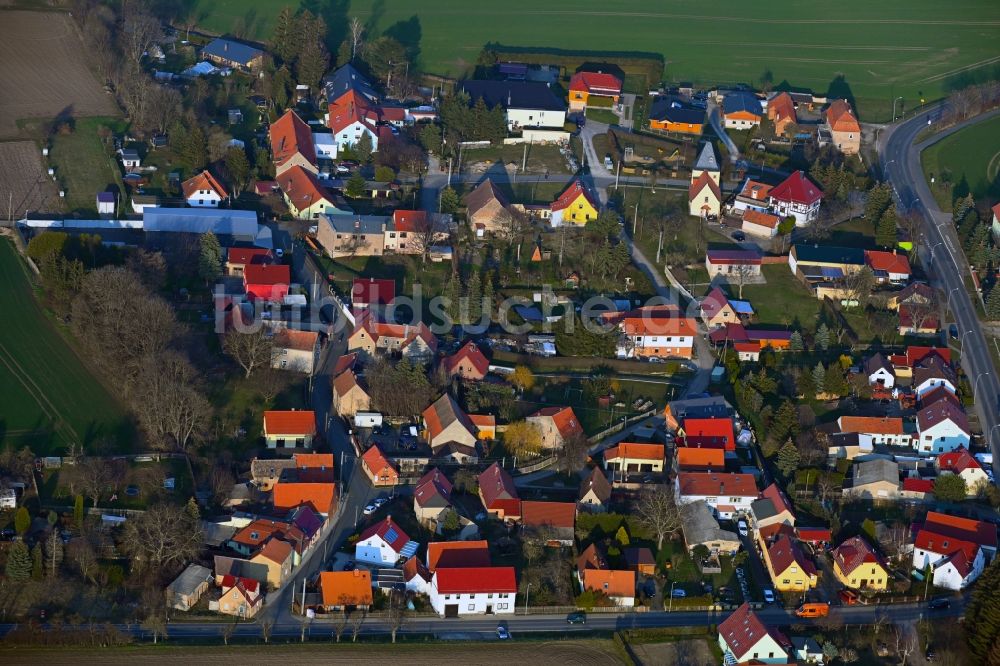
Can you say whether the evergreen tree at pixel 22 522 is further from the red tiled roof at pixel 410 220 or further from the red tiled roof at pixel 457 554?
the red tiled roof at pixel 410 220

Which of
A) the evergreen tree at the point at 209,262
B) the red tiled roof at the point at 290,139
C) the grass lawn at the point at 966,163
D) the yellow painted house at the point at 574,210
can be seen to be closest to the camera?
the evergreen tree at the point at 209,262

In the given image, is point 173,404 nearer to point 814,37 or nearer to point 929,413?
point 929,413

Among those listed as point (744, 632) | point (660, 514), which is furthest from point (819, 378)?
point (744, 632)

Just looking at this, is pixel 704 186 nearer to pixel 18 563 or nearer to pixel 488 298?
pixel 488 298

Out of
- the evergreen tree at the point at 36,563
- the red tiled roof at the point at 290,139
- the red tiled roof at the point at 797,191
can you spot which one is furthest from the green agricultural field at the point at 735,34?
the evergreen tree at the point at 36,563

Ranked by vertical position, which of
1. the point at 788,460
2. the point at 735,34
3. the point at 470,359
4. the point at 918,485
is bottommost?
the point at 918,485

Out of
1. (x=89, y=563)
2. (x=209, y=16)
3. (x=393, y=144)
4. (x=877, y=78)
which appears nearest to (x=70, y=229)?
(x=393, y=144)

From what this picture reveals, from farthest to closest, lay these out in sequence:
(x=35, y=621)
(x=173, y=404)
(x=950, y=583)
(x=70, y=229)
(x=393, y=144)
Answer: (x=393, y=144), (x=70, y=229), (x=173, y=404), (x=950, y=583), (x=35, y=621)
